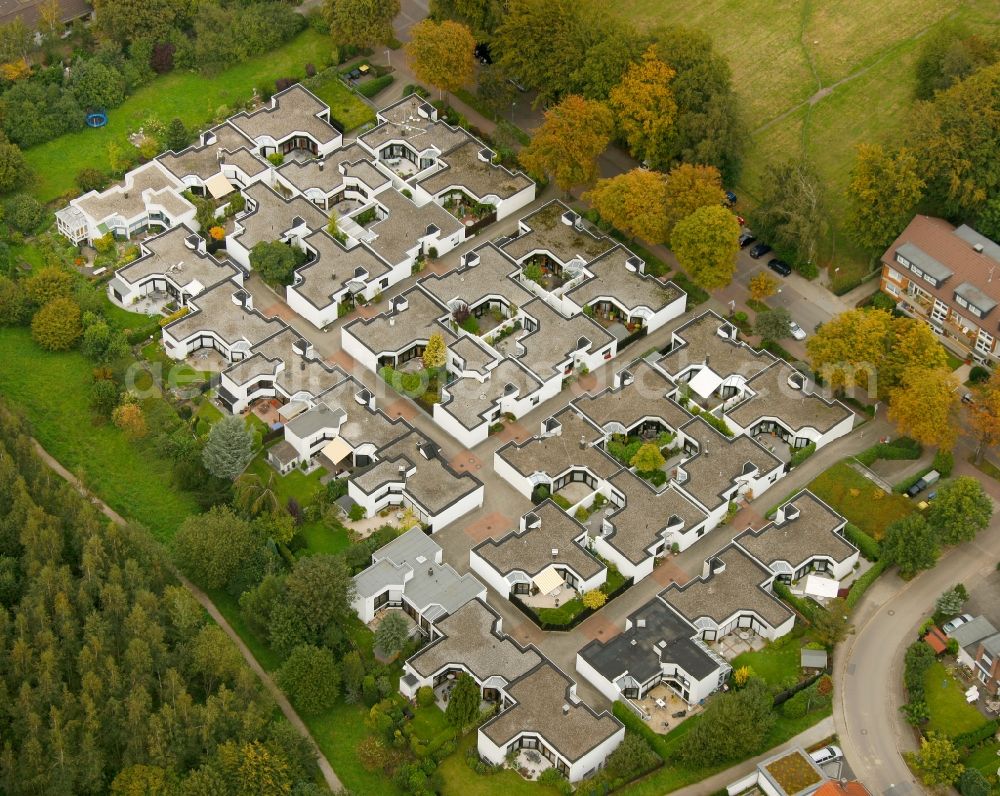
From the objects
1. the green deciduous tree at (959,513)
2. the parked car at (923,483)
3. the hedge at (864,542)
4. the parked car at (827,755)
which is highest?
the green deciduous tree at (959,513)

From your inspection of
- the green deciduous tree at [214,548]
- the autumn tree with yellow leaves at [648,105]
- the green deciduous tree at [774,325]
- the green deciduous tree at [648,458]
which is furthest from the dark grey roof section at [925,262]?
the green deciduous tree at [214,548]

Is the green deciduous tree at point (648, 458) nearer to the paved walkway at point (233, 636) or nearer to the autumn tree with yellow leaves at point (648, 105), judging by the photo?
the autumn tree with yellow leaves at point (648, 105)

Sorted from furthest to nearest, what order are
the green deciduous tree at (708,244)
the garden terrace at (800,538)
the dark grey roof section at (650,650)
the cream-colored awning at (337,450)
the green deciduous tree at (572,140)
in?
the green deciduous tree at (572,140)
the green deciduous tree at (708,244)
the cream-colored awning at (337,450)
the garden terrace at (800,538)
the dark grey roof section at (650,650)

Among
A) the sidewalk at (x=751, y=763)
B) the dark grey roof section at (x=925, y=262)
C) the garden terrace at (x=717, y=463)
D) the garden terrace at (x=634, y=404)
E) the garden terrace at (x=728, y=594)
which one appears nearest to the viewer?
the sidewalk at (x=751, y=763)

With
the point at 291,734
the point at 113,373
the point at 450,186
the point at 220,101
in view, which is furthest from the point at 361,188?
the point at 291,734

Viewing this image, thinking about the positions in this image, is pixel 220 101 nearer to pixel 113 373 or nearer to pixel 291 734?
pixel 113 373

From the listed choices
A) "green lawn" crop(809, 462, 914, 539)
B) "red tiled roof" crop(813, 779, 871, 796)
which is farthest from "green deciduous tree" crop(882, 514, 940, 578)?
"red tiled roof" crop(813, 779, 871, 796)

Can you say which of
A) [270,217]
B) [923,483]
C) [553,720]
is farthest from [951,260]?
[270,217]

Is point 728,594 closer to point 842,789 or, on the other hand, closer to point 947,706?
point 947,706
